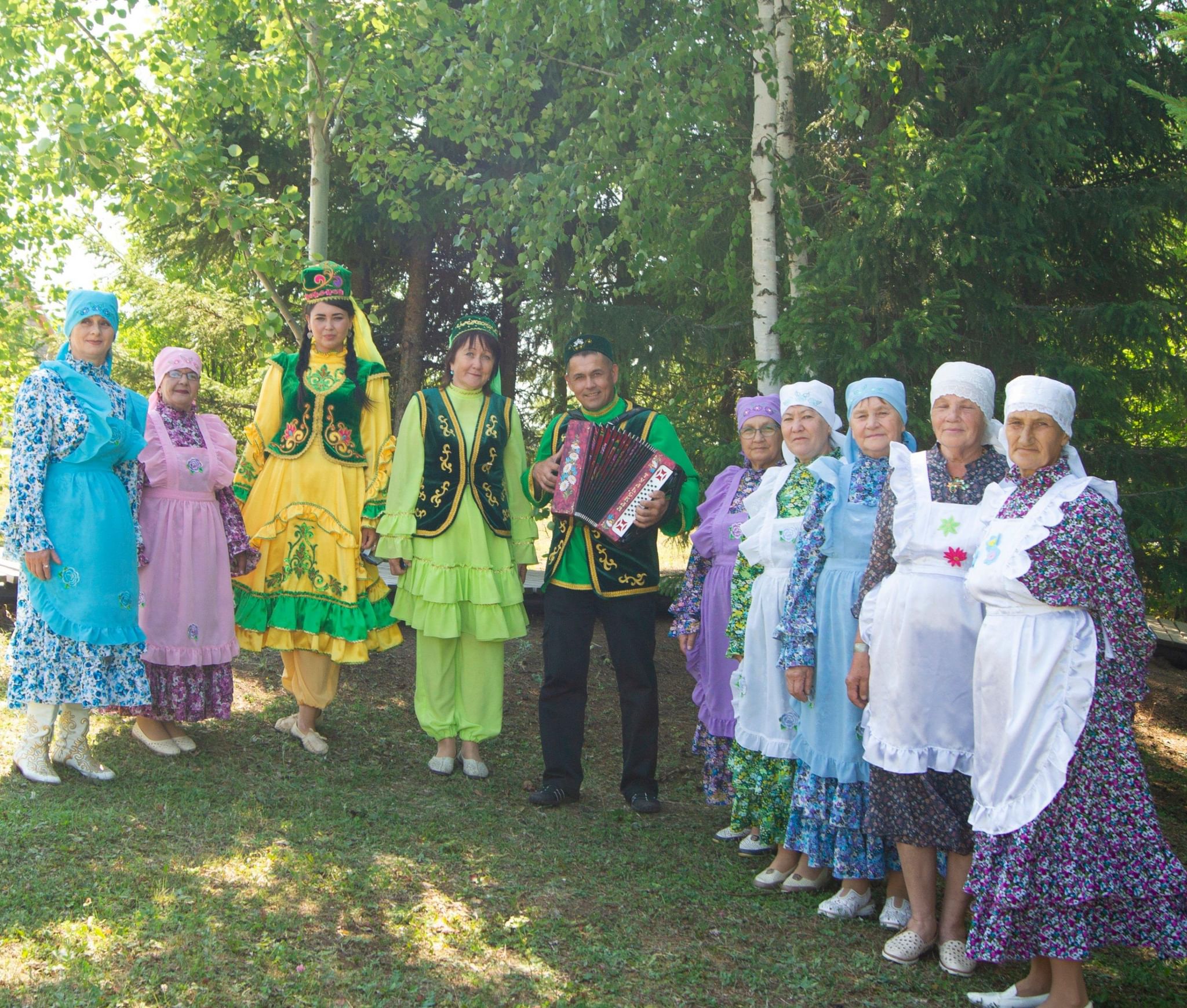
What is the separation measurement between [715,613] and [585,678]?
0.73m

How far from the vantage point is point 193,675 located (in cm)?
536

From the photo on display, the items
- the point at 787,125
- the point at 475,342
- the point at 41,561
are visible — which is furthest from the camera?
the point at 787,125

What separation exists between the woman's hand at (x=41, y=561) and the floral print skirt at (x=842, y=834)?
334cm

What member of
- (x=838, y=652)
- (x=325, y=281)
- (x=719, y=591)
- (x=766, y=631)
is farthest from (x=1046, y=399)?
(x=325, y=281)

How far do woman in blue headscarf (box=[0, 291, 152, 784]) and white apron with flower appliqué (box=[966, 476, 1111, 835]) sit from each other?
11.9 ft

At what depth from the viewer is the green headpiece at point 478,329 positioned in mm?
5496

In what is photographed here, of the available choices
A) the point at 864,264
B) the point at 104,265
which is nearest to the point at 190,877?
the point at 864,264

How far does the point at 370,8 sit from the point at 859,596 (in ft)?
17.3

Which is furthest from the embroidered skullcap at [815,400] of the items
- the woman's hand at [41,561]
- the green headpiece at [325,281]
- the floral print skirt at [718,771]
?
the woman's hand at [41,561]

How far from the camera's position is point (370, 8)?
23.0 feet

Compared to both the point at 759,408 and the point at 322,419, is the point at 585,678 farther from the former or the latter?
the point at 322,419

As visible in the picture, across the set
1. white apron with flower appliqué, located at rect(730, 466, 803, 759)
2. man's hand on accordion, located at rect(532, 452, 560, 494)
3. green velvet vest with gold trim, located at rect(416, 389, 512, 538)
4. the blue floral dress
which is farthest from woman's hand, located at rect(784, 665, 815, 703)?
the blue floral dress

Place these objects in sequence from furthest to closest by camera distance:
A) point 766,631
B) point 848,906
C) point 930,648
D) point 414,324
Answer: point 414,324, point 766,631, point 848,906, point 930,648

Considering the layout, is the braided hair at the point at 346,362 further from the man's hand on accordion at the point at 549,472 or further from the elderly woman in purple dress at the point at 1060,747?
the elderly woman in purple dress at the point at 1060,747
